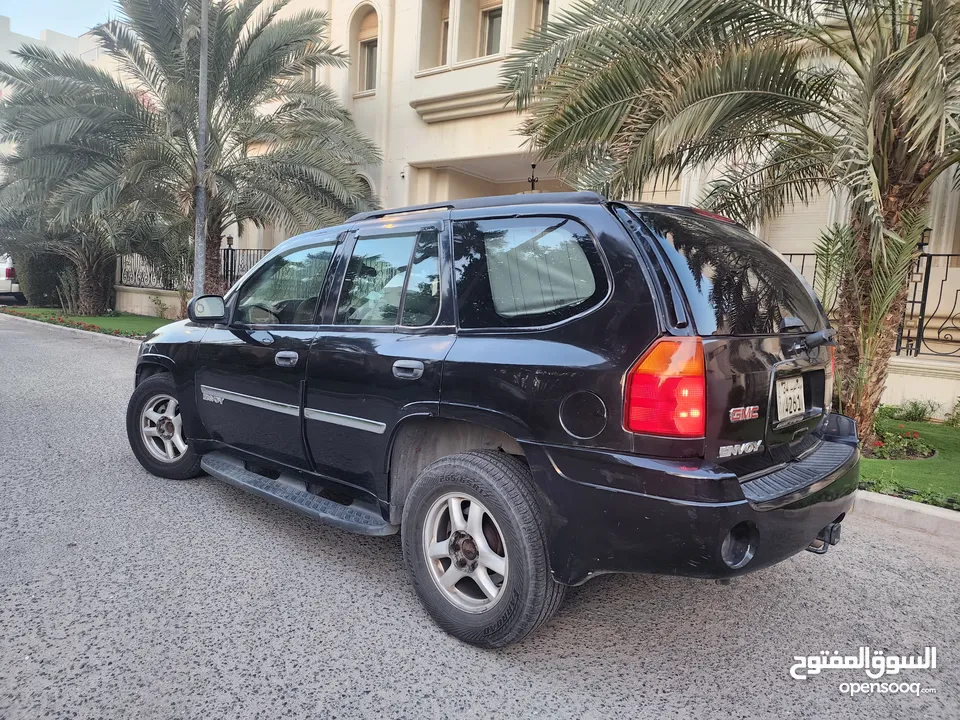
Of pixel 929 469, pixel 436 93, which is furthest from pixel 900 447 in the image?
pixel 436 93

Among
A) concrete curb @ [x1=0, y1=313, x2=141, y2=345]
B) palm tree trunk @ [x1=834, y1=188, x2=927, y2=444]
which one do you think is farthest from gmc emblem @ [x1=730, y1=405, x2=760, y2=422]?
concrete curb @ [x1=0, y1=313, x2=141, y2=345]

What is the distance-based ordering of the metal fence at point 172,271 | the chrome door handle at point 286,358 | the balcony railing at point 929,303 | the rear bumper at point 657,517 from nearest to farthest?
the rear bumper at point 657,517 → the chrome door handle at point 286,358 → the balcony railing at point 929,303 → the metal fence at point 172,271

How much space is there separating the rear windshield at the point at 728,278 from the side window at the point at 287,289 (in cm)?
184

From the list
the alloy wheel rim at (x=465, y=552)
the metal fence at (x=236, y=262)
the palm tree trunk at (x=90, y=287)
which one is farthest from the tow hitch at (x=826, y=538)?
the palm tree trunk at (x=90, y=287)

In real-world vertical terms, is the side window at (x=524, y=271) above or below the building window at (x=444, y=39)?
below

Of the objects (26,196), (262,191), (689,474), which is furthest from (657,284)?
(26,196)

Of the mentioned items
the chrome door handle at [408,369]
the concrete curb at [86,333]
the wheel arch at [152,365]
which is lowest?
the concrete curb at [86,333]

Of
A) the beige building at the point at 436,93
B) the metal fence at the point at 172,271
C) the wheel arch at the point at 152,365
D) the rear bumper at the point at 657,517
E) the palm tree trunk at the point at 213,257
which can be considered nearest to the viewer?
the rear bumper at the point at 657,517

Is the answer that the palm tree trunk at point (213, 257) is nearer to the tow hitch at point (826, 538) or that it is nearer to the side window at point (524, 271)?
the side window at point (524, 271)

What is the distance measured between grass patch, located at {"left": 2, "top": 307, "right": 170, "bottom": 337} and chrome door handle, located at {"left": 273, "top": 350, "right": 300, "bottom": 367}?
13.2 m

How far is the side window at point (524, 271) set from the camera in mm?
2557

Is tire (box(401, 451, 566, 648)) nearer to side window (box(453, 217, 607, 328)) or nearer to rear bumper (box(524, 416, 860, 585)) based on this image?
rear bumper (box(524, 416, 860, 585))

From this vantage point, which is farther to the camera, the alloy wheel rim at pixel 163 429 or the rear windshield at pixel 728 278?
the alloy wheel rim at pixel 163 429

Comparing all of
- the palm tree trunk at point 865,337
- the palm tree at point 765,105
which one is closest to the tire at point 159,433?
the palm tree at point 765,105
